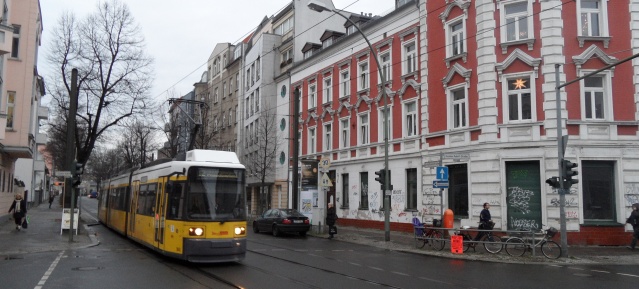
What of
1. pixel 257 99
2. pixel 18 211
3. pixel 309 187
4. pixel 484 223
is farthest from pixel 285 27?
pixel 484 223

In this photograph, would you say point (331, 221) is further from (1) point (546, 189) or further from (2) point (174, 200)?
(2) point (174, 200)

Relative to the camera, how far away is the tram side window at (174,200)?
42.3 feet

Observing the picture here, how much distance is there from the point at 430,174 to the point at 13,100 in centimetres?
2286

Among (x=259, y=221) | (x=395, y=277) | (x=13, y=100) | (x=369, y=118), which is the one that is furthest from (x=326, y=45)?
(x=395, y=277)

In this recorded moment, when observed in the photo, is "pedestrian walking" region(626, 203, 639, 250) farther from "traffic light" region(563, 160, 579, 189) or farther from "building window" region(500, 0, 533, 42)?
"building window" region(500, 0, 533, 42)

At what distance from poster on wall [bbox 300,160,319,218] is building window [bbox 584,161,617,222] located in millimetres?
13238

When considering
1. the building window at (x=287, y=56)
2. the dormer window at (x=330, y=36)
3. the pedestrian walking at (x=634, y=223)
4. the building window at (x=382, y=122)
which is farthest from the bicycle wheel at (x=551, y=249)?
the building window at (x=287, y=56)

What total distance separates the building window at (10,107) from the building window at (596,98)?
1120 inches

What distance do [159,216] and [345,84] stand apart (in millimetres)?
20949

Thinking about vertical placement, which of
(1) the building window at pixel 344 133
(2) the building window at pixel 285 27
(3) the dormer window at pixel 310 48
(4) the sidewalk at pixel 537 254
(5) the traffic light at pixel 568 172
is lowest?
(4) the sidewalk at pixel 537 254

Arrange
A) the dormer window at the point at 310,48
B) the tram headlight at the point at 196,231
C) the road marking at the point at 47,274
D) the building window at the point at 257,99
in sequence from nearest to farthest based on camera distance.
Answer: the road marking at the point at 47,274 < the tram headlight at the point at 196,231 < the dormer window at the point at 310,48 < the building window at the point at 257,99

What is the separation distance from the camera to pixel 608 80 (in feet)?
68.1

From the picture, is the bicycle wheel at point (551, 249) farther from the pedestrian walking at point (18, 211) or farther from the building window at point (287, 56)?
the building window at point (287, 56)

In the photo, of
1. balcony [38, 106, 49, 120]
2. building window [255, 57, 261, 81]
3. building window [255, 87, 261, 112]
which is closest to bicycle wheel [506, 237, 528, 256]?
building window [255, 87, 261, 112]
